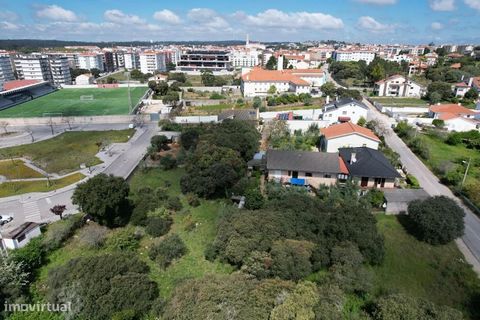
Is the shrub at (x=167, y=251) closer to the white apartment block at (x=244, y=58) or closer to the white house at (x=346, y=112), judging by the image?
the white house at (x=346, y=112)

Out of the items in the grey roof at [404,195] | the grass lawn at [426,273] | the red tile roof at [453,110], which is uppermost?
the red tile roof at [453,110]

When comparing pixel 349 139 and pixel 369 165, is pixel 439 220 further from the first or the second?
pixel 349 139

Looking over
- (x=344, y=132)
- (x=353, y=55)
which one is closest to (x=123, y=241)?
(x=344, y=132)

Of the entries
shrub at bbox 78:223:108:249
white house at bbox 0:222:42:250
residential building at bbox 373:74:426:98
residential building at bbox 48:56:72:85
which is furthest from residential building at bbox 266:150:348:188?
residential building at bbox 48:56:72:85

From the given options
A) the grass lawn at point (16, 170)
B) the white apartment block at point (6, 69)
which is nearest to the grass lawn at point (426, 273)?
the grass lawn at point (16, 170)

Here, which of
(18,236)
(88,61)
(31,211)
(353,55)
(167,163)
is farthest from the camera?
(353,55)
